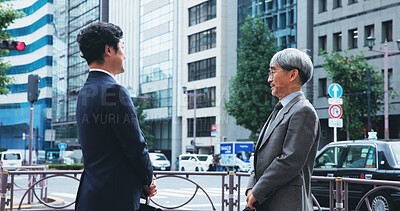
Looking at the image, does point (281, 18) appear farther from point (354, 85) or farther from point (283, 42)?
point (354, 85)

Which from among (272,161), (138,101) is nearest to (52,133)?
(138,101)

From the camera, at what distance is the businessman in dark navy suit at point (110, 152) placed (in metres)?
2.76

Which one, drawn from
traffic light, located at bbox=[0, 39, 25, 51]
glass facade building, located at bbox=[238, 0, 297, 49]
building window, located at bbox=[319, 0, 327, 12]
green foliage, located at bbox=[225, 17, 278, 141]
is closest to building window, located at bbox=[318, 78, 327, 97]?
glass facade building, located at bbox=[238, 0, 297, 49]

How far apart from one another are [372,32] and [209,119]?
21.1m

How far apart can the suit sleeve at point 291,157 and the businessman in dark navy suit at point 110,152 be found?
0.78 meters

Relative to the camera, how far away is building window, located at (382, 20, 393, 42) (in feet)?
111

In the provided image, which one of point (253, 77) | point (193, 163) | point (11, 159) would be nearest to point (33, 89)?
point (11, 159)

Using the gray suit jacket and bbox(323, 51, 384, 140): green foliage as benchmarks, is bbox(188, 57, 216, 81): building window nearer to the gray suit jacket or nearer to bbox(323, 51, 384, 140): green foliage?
bbox(323, 51, 384, 140): green foliage

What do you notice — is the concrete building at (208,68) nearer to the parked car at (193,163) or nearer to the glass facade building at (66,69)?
the parked car at (193,163)

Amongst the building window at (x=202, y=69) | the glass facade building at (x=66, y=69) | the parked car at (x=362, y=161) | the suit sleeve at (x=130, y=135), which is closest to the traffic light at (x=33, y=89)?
the parked car at (x=362, y=161)

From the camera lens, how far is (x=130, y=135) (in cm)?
274

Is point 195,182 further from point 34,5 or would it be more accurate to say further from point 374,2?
point 34,5

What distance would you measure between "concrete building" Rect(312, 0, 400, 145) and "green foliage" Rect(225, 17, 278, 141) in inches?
179

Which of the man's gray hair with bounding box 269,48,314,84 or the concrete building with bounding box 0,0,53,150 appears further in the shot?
the concrete building with bounding box 0,0,53,150
